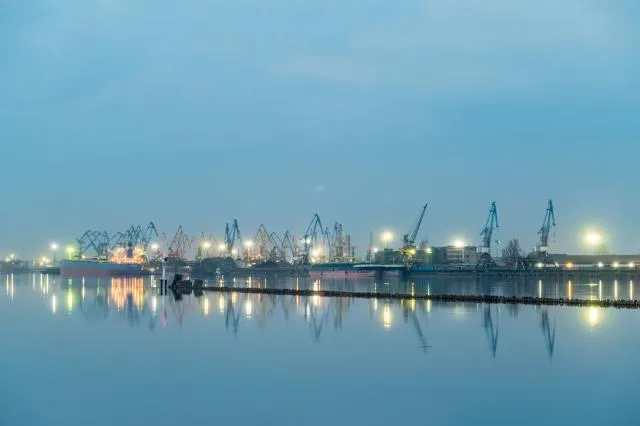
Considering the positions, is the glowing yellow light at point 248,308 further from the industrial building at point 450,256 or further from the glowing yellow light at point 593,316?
the industrial building at point 450,256

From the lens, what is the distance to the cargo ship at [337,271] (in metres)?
151

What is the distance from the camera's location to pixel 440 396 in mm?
22094

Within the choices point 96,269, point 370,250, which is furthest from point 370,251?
point 96,269

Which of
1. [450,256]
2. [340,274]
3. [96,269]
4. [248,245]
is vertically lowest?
[340,274]

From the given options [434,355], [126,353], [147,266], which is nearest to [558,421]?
[434,355]

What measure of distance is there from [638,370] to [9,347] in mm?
25799

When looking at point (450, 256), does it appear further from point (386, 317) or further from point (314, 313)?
point (386, 317)

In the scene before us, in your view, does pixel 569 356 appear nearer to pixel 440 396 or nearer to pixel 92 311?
pixel 440 396

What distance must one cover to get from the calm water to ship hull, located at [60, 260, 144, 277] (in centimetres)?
12866

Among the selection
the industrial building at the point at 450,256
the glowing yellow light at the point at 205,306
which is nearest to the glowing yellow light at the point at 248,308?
the glowing yellow light at the point at 205,306

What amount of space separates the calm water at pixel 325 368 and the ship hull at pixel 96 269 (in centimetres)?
12866

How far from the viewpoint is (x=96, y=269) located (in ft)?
569

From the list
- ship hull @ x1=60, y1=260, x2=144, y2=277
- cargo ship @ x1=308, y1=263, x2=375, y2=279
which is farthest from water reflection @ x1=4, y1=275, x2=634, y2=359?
ship hull @ x1=60, y1=260, x2=144, y2=277

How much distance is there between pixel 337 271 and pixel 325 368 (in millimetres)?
135166
